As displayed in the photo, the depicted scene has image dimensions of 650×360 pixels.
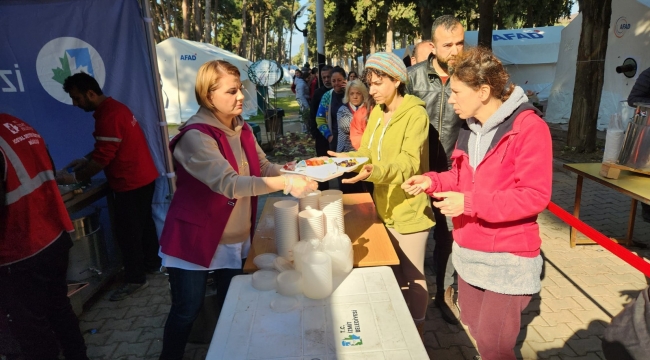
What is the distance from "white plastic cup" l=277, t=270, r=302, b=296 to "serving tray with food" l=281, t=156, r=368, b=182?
0.59m

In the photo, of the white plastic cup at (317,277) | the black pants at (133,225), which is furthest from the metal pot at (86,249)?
the white plastic cup at (317,277)

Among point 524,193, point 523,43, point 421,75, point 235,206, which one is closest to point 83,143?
point 235,206

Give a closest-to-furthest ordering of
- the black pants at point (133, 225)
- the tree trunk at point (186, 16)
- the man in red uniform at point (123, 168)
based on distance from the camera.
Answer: the man in red uniform at point (123, 168)
the black pants at point (133, 225)
the tree trunk at point (186, 16)

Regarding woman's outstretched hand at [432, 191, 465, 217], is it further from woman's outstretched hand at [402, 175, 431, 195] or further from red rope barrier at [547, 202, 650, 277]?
red rope barrier at [547, 202, 650, 277]

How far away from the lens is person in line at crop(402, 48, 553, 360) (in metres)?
1.78

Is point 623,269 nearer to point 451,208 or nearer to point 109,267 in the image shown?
point 451,208

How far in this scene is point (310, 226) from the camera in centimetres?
217

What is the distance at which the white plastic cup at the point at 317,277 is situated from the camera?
1.74 metres

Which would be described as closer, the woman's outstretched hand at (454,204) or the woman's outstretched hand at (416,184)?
the woman's outstretched hand at (454,204)

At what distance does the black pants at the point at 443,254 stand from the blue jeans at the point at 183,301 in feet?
5.81

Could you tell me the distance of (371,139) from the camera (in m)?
2.85

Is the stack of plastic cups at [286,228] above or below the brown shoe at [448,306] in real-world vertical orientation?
above

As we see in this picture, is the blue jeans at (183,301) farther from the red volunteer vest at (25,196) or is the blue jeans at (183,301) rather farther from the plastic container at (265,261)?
the red volunteer vest at (25,196)

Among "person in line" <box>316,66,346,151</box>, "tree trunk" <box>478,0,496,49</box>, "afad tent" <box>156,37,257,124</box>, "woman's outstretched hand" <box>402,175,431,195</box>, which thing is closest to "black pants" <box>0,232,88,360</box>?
"woman's outstretched hand" <box>402,175,431,195</box>
